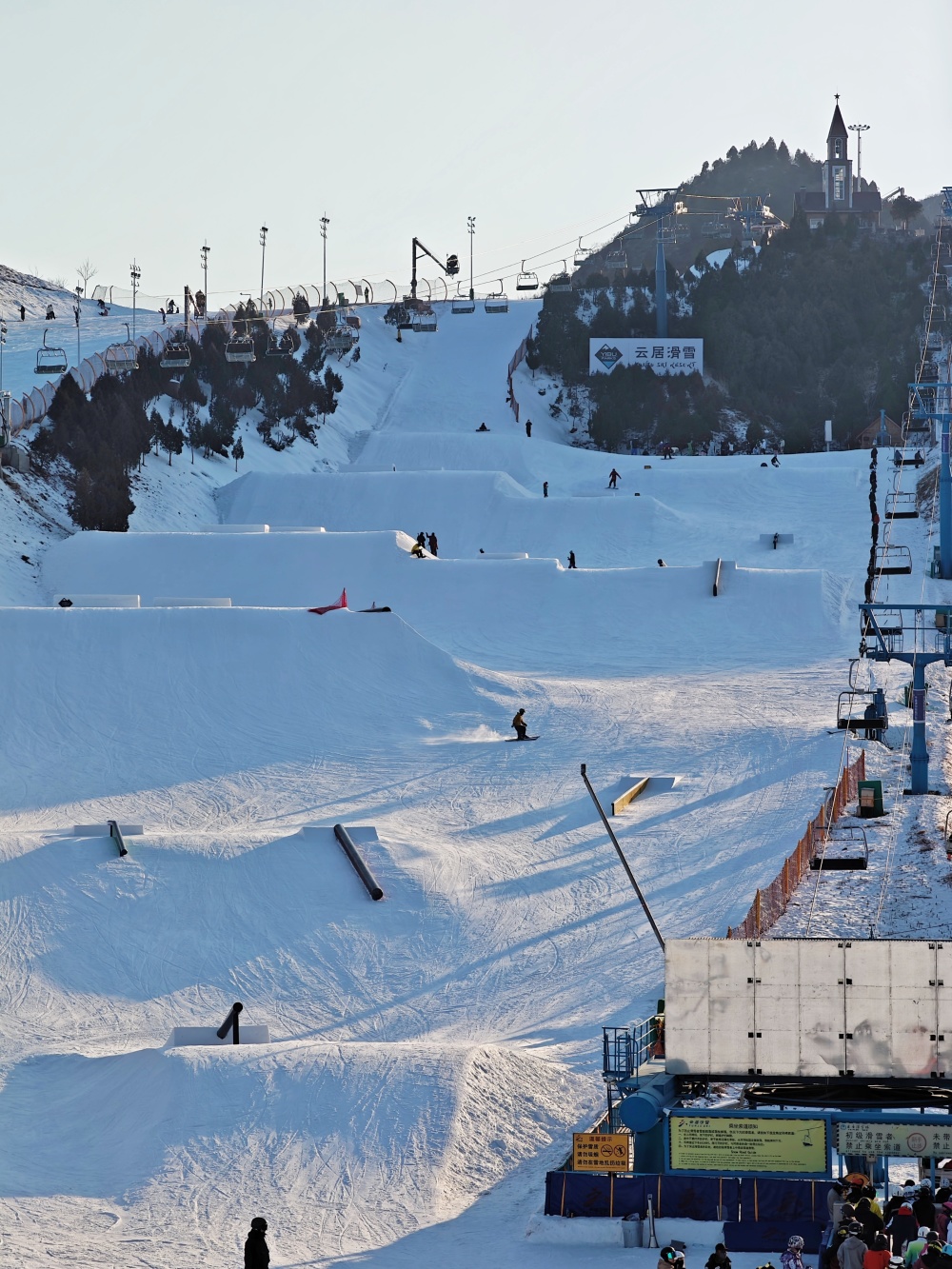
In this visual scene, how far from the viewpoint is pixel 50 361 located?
4891 cm

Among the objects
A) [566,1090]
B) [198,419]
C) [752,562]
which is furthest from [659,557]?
[566,1090]

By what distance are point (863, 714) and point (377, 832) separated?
1046cm

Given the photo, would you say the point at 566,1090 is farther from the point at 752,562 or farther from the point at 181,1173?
the point at 752,562

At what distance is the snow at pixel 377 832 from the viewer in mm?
14492

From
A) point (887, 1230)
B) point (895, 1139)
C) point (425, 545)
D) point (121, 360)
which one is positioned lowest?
point (895, 1139)

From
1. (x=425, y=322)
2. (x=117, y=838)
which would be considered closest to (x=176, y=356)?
(x=425, y=322)

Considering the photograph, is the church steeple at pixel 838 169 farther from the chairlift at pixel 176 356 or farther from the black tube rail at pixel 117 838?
the black tube rail at pixel 117 838

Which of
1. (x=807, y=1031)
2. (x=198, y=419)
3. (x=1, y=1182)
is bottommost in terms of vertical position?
(x=1, y=1182)

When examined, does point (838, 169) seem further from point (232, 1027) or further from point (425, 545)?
point (232, 1027)

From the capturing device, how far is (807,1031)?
12.9 metres

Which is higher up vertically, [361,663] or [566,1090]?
[361,663]

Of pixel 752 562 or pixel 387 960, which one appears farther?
pixel 752 562

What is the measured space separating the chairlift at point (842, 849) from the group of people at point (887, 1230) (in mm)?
11578

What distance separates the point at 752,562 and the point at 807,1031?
30823mm
